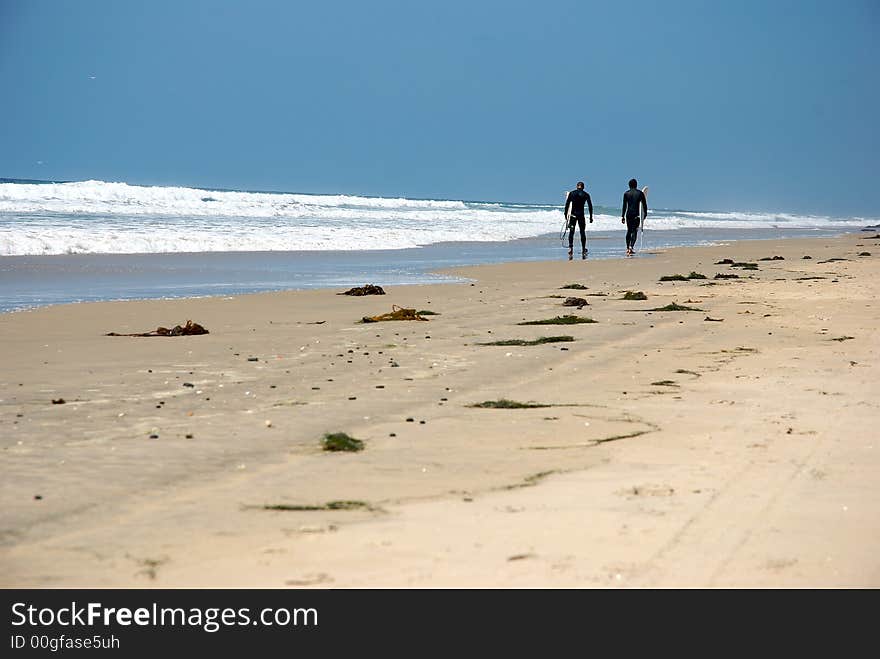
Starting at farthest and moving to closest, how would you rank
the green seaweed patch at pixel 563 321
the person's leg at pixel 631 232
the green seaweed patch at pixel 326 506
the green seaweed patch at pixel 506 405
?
the person's leg at pixel 631 232 < the green seaweed patch at pixel 563 321 < the green seaweed patch at pixel 506 405 < the green seaweed patch at pixel 326 506

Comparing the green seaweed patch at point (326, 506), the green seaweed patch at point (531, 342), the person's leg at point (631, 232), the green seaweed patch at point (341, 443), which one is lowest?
the green seaweed patch at point (531, 342)

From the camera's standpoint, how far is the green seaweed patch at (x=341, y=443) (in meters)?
5.16

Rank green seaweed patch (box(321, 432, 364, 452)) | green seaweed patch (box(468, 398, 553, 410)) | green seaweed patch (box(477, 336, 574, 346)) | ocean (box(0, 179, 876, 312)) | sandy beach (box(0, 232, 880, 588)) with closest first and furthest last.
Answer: sandy beach (box(0, 232, 880, 588)) → green seaweed patch (box(321, 432, 364, 452)) → green seaweed patch (box(468, 398, 553, 410)) → green seaweed patch (box(477, 336, 574, 346)) → ocean (box(0, 179, 876, 312))

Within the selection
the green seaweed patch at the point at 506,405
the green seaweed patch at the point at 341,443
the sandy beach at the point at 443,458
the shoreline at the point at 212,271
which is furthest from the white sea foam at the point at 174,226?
the green seaweed patch at the point at 341,443

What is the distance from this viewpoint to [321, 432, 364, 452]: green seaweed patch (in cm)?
516

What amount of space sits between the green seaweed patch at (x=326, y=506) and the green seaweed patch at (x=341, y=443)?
2.97 feet

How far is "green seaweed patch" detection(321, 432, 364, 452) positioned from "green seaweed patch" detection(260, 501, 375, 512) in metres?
0.91

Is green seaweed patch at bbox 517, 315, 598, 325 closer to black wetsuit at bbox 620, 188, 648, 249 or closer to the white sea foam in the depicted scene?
black wetsuit at bbox 620, 188, 648, 249

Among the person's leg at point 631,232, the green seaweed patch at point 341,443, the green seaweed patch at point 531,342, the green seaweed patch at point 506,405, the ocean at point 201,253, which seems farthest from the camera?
the person's leg at point 631,232

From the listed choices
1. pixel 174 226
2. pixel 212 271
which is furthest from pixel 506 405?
pixel 174 226

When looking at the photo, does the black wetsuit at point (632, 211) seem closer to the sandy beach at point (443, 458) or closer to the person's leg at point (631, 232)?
the person's leg at point (631, 232)

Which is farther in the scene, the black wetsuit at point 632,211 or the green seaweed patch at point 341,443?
the black wetsuit at point 632,211

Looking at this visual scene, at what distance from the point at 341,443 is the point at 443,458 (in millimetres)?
489

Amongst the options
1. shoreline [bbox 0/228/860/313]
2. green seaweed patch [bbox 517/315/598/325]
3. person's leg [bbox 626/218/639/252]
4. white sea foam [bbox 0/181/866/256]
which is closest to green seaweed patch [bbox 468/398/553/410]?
green seaweed patch [bbox 517/315/598/325]
